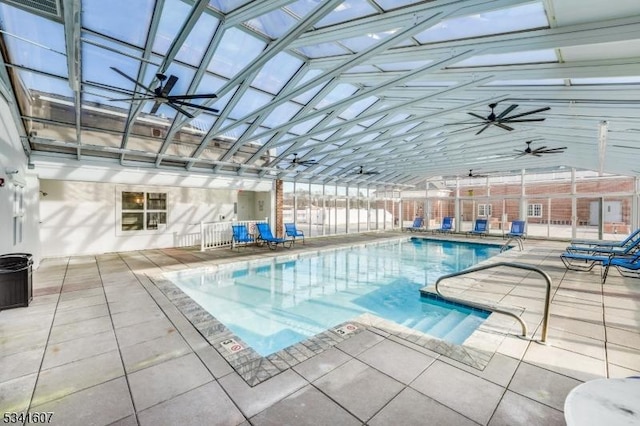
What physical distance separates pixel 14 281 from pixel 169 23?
13.7 feet

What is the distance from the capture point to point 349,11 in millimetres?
3688

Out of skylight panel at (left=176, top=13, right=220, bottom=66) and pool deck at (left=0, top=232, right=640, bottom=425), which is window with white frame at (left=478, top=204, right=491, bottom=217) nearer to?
pool deck at (left=0, top=232, right=640, bottom=425)

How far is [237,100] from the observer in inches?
241

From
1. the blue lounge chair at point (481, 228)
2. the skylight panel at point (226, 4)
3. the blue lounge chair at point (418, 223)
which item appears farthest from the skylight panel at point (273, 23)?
the blue lounge chair at point (418, 223)

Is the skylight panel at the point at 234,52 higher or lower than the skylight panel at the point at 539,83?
higher

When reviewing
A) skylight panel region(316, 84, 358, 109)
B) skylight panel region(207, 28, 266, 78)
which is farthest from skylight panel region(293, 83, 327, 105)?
skylight panel region(207, 28, 266, 78)

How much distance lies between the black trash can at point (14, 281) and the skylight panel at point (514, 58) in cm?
728

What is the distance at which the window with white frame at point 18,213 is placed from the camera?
471cm

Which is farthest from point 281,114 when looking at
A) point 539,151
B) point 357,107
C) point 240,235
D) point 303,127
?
point 539,151

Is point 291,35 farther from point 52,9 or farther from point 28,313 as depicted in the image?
point 28,313

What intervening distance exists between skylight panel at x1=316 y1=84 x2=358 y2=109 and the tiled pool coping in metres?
5.07

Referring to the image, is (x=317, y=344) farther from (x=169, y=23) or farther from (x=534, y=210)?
(x=534, y=210)

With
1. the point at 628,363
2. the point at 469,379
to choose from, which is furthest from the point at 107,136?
the point at 628,363

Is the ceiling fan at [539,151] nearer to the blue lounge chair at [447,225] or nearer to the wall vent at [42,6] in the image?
the blue lounge chair at [447,225]
